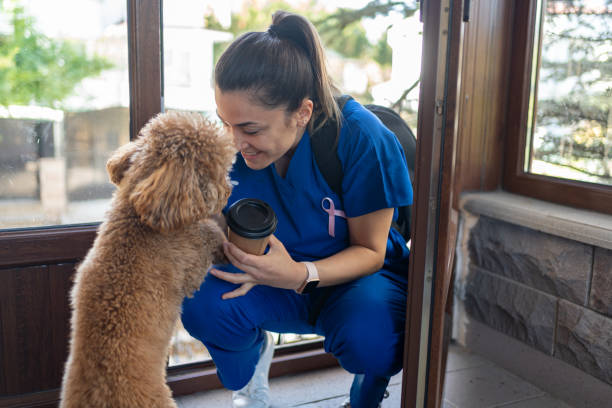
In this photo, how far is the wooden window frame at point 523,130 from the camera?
7.71 feet

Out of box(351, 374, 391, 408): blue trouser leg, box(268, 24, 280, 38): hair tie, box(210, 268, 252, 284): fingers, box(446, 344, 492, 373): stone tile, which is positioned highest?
box(268, 24, 280, 38): hair tie

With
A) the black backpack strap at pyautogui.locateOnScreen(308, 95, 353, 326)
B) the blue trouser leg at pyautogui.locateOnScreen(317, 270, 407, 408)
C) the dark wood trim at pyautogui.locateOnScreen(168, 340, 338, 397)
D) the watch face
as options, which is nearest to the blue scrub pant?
the blue trouser leg at pyautogui.locateOnScreen(317, 270, 407, 408)

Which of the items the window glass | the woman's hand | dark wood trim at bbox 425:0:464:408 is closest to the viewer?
dark wood trim at bbox 425:0:464:408

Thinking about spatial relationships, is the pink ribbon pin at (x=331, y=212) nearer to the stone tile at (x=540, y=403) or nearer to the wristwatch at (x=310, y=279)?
the wristwatch at (x=310, y=279)

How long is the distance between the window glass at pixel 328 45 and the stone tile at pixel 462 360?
2.23 ft

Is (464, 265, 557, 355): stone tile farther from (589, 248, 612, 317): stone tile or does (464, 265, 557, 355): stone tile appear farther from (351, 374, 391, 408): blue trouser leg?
(351, 374, 391, 408): blue trouser leg

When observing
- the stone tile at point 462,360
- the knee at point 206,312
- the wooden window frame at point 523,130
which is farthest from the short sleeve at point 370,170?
the stone tile at point 462,360

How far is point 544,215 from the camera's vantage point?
2207 mm

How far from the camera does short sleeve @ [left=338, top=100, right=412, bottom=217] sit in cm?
167

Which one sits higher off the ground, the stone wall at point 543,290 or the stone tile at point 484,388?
the stone wall at point 543,290

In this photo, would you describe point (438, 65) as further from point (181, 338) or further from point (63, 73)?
point (181, 338)

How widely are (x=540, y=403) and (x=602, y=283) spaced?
1.86ft

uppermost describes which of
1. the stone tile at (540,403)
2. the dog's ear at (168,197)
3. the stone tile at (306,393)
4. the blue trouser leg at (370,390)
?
the dog's ear at (168,197)

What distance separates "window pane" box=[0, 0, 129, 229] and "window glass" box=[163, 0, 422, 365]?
0.25m
